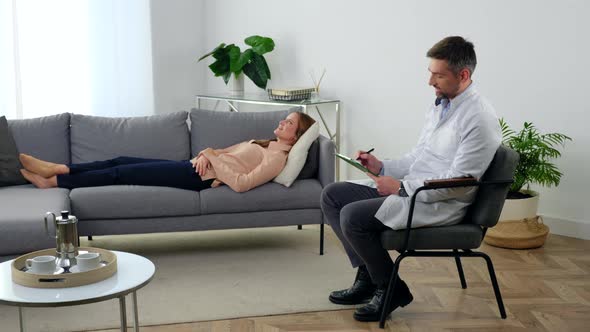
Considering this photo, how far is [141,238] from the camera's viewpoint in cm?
499

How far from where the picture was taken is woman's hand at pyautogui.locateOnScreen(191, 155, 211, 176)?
4.56 m

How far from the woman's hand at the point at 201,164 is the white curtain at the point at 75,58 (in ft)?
7.86

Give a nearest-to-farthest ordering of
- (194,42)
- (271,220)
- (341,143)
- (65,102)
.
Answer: (271,220) → (341,143) → (65,102) → (194,42)

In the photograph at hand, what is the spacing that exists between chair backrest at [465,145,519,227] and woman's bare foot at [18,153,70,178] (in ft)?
7.69

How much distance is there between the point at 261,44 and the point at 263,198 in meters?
2.16

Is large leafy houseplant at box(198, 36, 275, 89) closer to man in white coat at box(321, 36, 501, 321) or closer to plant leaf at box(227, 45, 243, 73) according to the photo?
plant leaf at box(227, 45, 243, 73)

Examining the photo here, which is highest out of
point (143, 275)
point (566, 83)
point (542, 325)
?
point (566, 83)

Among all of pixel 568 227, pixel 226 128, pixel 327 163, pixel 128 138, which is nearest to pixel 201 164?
pixel 226 128

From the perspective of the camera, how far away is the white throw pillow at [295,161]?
458 centimetres

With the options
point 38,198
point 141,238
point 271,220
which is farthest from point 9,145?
point 271,220

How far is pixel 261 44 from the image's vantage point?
20.8 ft

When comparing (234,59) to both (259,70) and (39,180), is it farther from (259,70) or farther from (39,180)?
(39,180)

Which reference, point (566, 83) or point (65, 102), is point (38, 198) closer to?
point (65, 102)

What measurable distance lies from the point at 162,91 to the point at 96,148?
7.26ft
